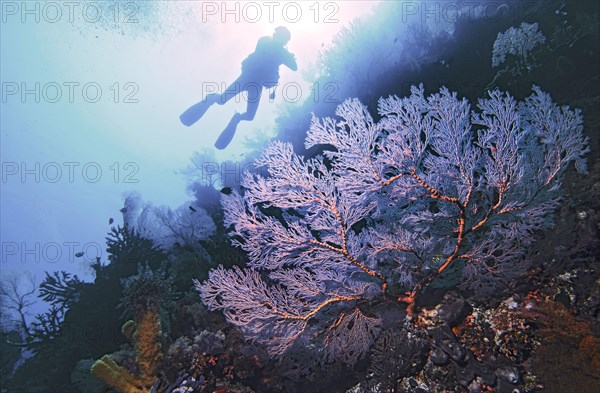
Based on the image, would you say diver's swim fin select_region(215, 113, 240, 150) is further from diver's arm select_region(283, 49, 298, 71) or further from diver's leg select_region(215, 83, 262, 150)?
diver's arm select_region(283, 49, 298, 71)

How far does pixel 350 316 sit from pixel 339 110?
2808mm

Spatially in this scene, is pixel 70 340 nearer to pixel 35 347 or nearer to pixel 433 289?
pixel 35 347

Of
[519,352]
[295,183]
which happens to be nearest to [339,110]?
[295,183]

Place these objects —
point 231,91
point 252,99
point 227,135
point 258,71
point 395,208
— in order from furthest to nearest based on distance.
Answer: point 227,135 → point 252,99 → point 231,91 → point 258,71 → point 395,208

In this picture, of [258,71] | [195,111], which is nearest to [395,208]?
[258,71]

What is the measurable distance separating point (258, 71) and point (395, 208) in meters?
8.69

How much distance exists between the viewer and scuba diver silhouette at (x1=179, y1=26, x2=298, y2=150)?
1023 centimetres

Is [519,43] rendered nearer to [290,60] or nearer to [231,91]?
[290,60]

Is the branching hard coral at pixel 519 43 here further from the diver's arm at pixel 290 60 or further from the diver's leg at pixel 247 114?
the diver's leg at pixel 247 114

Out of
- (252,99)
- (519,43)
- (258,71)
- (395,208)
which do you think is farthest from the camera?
(252,99)

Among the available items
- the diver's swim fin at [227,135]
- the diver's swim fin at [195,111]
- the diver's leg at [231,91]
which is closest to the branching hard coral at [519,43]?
the diver's leg at [231,91]

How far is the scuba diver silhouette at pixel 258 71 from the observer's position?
10227 millimetres

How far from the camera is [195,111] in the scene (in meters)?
10.6

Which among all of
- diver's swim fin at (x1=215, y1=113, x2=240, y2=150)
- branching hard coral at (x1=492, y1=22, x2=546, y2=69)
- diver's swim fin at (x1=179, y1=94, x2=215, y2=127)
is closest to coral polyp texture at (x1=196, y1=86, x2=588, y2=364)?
branching hard coral at (x1=492, y1=22, x2=546, y2=69)
